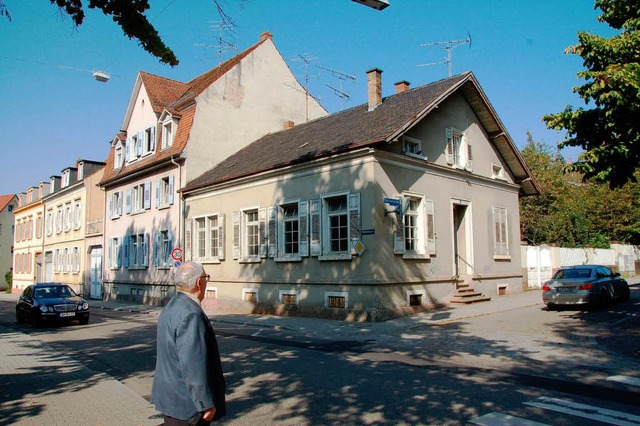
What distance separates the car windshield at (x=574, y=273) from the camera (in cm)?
1655

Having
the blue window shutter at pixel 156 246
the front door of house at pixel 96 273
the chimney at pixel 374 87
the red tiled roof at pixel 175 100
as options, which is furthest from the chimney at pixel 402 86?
the front door of house at pixel 96 273

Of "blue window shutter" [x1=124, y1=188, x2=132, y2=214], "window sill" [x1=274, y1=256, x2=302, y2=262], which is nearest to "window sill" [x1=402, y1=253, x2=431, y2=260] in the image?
"window sill" [x1=274, y1=256, x2=302, y2=262]

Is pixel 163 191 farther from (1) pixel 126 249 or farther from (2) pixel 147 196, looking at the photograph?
(1) pixel 126 249

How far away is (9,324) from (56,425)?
1543 cm

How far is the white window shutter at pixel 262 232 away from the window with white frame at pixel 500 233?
964cm

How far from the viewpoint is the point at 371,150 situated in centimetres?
1616

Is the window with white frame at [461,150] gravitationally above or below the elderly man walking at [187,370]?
above

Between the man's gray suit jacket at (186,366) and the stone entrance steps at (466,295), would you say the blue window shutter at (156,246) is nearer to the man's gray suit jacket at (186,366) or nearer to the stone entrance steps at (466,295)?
the stone entrance steps at (466,295)

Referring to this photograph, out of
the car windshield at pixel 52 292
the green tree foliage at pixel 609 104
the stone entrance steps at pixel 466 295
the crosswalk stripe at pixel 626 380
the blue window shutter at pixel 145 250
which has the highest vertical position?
the green tree foliage at pixel 609 104

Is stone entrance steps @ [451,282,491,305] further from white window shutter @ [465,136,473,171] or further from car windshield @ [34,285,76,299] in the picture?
car windshield @ [34,285,76,299]

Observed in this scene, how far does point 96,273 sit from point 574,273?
1093 inches

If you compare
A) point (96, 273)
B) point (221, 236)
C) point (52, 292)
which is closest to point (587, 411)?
point (52, 292)

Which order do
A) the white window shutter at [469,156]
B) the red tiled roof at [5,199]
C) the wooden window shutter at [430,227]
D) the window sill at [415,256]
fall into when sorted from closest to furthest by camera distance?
1. the window sill at [415,256]
2. the wooden window shutter at [430,227]
3. the white window shutter at [469,156]
4. the red tiled roof at [5,199]

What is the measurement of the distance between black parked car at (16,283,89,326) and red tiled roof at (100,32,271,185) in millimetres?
8707
